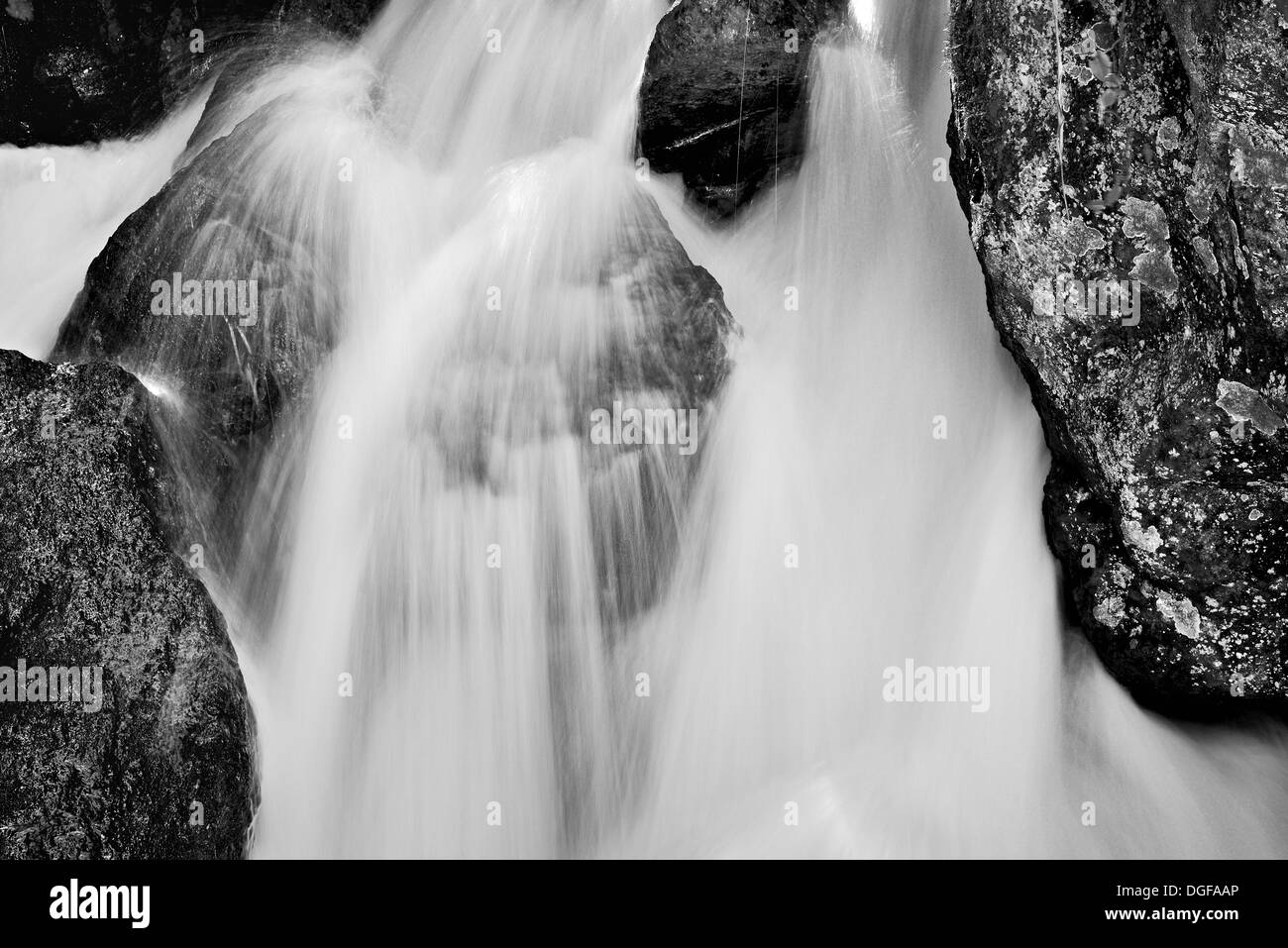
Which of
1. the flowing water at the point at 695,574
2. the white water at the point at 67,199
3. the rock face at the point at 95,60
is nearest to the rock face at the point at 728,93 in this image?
the flowing water at the point at 695,574

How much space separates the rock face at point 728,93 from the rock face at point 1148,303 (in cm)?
157

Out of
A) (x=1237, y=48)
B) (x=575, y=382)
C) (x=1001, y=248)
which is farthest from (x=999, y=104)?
(x=575, y=382)

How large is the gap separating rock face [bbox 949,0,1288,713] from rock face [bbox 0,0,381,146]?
6218 mm

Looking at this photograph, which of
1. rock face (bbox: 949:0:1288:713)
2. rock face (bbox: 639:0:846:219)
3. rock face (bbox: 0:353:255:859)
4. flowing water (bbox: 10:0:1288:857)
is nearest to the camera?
rock face (bbox: 949:0:1288:713)

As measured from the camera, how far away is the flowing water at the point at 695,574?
5.34 metres

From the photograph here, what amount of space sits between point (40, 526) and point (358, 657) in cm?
151

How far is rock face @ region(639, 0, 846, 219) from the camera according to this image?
Answer: 6754 mm

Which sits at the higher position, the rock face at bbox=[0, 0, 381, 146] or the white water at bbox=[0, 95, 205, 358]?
the rock face at bbox=[0, 0, 381, 146]

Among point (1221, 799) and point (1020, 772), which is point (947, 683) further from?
point (1221, 799)

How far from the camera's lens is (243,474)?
19.7ft

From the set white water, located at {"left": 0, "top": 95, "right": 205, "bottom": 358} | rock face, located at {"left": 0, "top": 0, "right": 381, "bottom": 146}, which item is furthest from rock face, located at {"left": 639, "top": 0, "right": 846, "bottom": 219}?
rock face, located at {"left": 0, "top": 0, "right": 381, "bottom": 146}

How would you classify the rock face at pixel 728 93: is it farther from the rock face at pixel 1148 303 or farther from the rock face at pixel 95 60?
the rock face at pixel 95 60

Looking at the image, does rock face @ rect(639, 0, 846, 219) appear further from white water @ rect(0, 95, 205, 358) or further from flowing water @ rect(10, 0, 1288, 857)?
white water @ rect(0, 95, 205, 358)

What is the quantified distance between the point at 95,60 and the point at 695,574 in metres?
6.65
